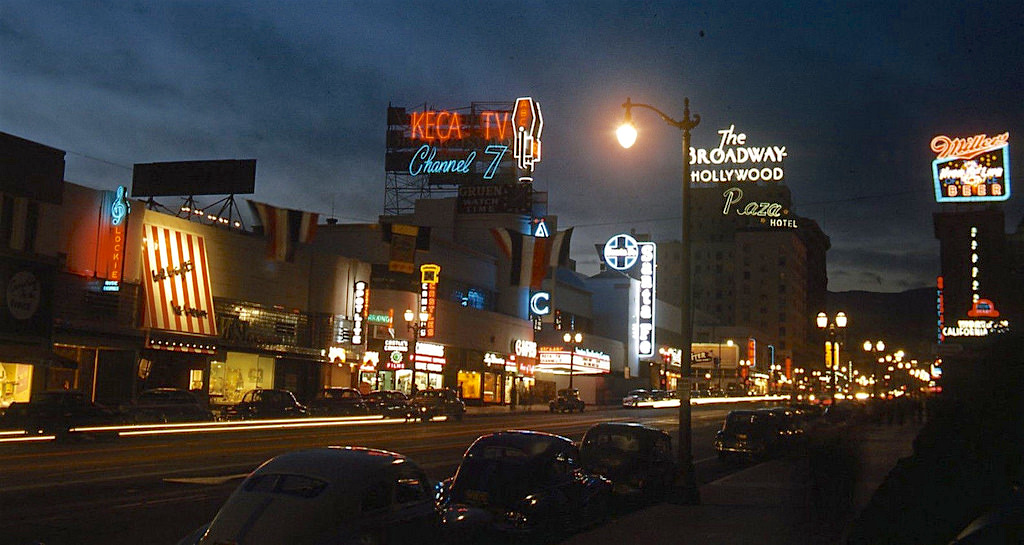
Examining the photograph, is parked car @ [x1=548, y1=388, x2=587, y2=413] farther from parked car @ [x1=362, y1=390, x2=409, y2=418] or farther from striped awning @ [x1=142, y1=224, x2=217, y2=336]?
striped awning @ [x1=142, y1=224, x2=217, y2=336]

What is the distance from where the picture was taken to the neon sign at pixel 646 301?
81.5m

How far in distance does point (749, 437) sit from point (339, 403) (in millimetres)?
22283

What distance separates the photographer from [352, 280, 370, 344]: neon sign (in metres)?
52.6

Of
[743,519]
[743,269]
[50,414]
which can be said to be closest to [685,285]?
[743,519]

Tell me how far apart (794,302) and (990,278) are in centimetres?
9408

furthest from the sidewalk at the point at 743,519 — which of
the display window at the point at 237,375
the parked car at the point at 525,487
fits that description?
the display window at the point at 237,375

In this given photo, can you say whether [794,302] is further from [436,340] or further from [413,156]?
[436,340]

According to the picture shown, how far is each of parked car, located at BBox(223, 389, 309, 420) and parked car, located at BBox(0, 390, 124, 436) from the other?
10.4 meters

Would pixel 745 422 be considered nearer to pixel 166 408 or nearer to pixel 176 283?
pixel 166 408

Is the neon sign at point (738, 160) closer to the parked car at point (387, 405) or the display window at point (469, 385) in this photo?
the display window at point (469, 385)

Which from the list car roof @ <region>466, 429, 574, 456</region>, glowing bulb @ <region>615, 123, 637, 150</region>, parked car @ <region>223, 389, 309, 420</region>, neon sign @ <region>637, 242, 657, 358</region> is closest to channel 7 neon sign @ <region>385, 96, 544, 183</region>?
neon sign @ <region>637, 242, 657, 358</region>

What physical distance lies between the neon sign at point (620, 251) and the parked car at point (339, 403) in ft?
132

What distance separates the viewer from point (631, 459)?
18.4m

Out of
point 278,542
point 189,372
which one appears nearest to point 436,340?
point 189,372
